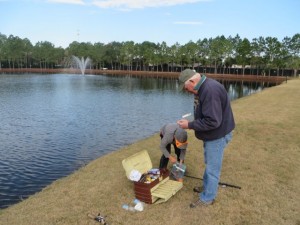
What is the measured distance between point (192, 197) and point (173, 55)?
110 meters

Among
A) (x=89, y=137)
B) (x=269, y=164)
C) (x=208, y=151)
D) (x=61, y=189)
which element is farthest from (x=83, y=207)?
(x=89, y=137)

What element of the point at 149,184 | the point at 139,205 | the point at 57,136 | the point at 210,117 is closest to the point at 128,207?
the point at 139,205

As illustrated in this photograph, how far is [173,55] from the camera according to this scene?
115000mm

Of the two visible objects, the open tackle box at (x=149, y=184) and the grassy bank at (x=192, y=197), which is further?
the open tackle box at (x=149, y=184)

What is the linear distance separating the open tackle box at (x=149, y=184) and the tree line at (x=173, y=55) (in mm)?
95941

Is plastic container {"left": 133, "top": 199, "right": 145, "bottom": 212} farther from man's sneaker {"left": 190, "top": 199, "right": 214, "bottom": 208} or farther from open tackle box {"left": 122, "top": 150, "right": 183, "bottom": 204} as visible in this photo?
man's sneaker {"left": 190, "top": 199, "right": 214, "bottom": 208}

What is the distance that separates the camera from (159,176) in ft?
24.0

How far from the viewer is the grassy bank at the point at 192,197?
6336mm

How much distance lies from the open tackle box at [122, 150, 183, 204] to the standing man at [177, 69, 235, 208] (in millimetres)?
891

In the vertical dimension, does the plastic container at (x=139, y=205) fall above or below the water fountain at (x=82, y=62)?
below

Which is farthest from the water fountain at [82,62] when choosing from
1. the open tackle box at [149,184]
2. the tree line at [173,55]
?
the open tackle box at [149,184]

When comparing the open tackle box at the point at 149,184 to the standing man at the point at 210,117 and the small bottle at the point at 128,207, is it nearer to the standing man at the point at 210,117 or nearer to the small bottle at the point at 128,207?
the small bottle at the point at 128,207

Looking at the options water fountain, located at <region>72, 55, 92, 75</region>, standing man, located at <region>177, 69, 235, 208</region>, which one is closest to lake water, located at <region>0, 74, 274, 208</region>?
standing man, located at <region>177, 69, 235, 208</region>

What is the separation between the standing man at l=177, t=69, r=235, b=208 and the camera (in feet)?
19.2
